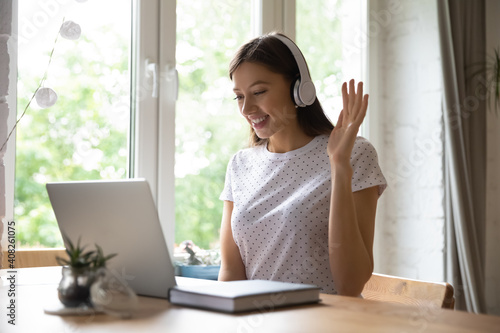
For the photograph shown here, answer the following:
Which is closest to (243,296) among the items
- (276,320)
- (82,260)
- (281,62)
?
(276,320)

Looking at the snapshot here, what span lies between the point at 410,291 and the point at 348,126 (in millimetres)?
390

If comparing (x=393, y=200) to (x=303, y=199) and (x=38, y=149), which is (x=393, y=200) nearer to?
(x=303, y=199)

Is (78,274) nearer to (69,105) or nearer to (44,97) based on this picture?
(44,97)

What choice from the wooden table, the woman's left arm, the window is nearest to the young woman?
the woman's left arm

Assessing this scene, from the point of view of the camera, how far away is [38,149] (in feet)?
6.20

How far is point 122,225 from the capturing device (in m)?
0.99

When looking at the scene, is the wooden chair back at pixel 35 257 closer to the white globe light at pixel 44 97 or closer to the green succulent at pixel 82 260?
the white globe light at pixel 44 97

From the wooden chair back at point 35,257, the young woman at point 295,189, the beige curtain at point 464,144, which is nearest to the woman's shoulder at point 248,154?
the young woman at point 295,189

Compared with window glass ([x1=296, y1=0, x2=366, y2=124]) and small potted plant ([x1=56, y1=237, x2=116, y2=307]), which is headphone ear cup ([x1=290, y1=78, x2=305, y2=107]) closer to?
small potted plant ([x1=56, y1=237, x2=116, y2=307])

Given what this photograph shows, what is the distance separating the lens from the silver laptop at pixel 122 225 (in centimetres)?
98

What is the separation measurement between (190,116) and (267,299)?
4.79 feet

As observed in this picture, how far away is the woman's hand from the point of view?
Answer: 4.55 ft

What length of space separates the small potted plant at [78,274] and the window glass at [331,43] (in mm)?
2019

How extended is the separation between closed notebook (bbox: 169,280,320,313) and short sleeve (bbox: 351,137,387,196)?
0.55 metres
